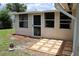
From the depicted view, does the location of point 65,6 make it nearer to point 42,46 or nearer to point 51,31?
point 51,31

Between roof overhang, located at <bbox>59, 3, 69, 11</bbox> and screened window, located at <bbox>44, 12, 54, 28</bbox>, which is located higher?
roof overhang, located at <bbox>59, 3, 69, 11</bbox>

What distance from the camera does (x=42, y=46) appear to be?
2.86 meters

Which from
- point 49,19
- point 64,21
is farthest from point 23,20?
point 64,21

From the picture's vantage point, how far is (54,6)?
8.75ft

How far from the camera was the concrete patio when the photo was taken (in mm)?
2801

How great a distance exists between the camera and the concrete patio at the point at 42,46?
280cm

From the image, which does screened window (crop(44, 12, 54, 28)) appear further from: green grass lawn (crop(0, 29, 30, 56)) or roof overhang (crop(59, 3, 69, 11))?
green grass lawn (crop(0, 29, 30, 56))

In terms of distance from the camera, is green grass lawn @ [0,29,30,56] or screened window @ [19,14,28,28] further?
screened window @ [19,14,28,28]

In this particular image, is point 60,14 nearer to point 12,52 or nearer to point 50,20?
point 50,20

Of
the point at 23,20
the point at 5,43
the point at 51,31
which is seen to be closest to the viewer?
the point at 5,43

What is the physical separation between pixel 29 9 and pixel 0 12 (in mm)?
408

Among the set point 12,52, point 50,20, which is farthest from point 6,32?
point 50,20

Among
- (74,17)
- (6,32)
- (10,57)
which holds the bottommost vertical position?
(10,57)

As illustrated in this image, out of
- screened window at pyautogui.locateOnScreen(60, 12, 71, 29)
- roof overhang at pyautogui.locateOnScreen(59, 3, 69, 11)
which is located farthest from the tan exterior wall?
roof overhang at pyautogui.locateOnScreen(59, 3, 69, 11)
